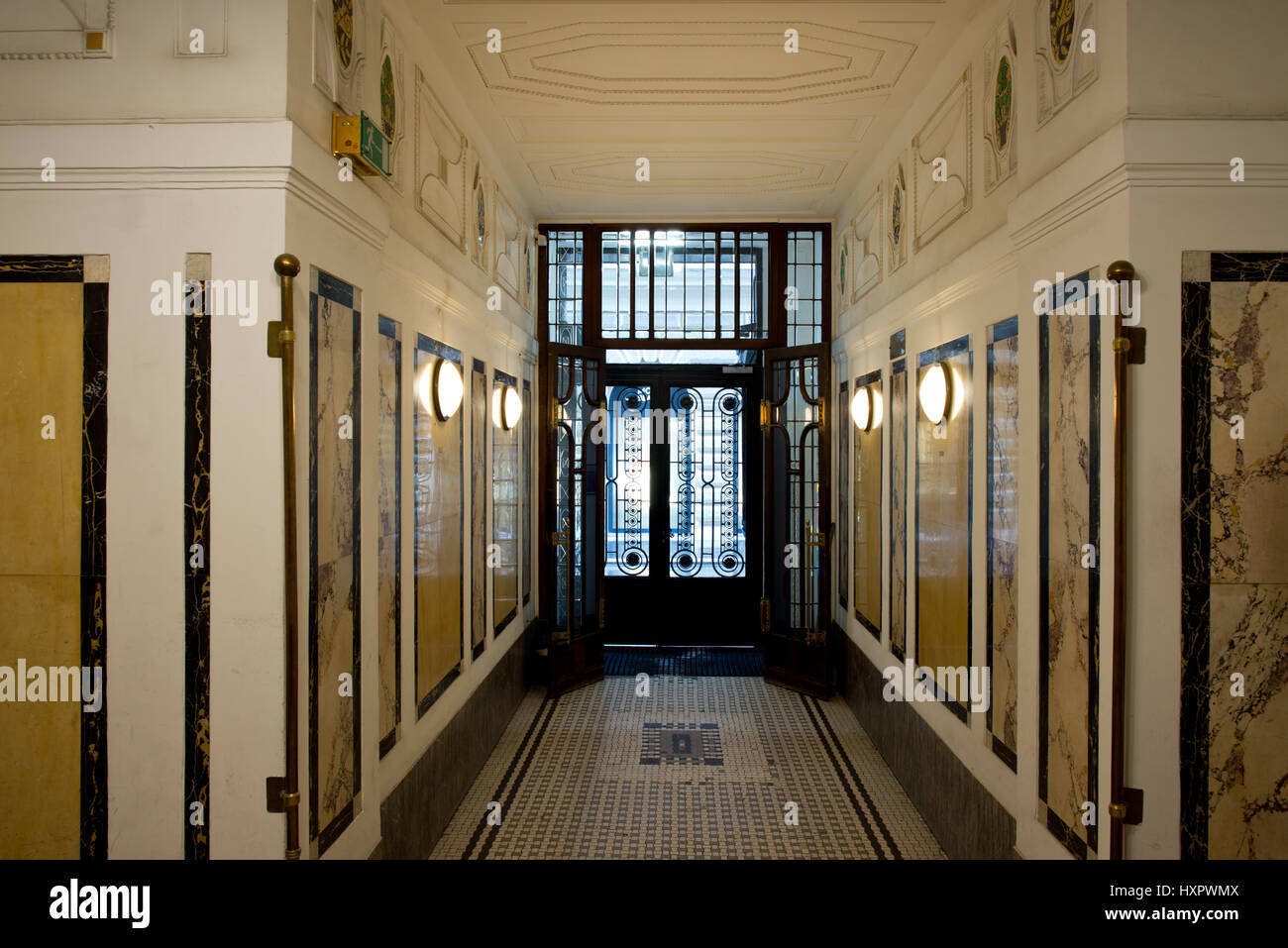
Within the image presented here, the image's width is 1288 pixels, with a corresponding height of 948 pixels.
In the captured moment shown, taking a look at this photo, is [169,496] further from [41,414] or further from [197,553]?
[41,414]

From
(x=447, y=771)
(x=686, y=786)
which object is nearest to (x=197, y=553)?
(x=447, y=771)

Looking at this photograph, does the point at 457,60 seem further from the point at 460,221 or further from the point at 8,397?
the point at 8,397

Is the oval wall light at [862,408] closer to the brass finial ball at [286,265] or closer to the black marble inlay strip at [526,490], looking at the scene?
the black marble inlay strip at [526,490]

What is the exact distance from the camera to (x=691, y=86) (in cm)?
355

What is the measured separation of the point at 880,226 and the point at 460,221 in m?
2.50

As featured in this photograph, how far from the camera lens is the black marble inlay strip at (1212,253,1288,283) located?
184cm

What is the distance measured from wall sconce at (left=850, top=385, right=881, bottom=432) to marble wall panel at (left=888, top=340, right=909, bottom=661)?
244 mm

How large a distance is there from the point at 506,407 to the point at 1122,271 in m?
3.55

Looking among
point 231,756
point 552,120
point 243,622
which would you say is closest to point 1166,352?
point 243,622

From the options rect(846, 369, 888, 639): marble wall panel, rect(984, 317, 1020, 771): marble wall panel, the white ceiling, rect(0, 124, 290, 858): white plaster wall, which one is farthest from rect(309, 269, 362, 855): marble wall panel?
rect(846, 369, 888, 639): marble wall panel

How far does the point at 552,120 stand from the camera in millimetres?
4012

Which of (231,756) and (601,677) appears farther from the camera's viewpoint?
(601,677)

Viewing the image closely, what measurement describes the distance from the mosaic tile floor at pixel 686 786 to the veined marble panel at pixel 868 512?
0.81 meters

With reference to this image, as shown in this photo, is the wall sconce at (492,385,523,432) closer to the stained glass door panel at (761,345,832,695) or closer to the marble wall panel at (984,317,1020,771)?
the stained glass door panel at (761,345,832,695)
